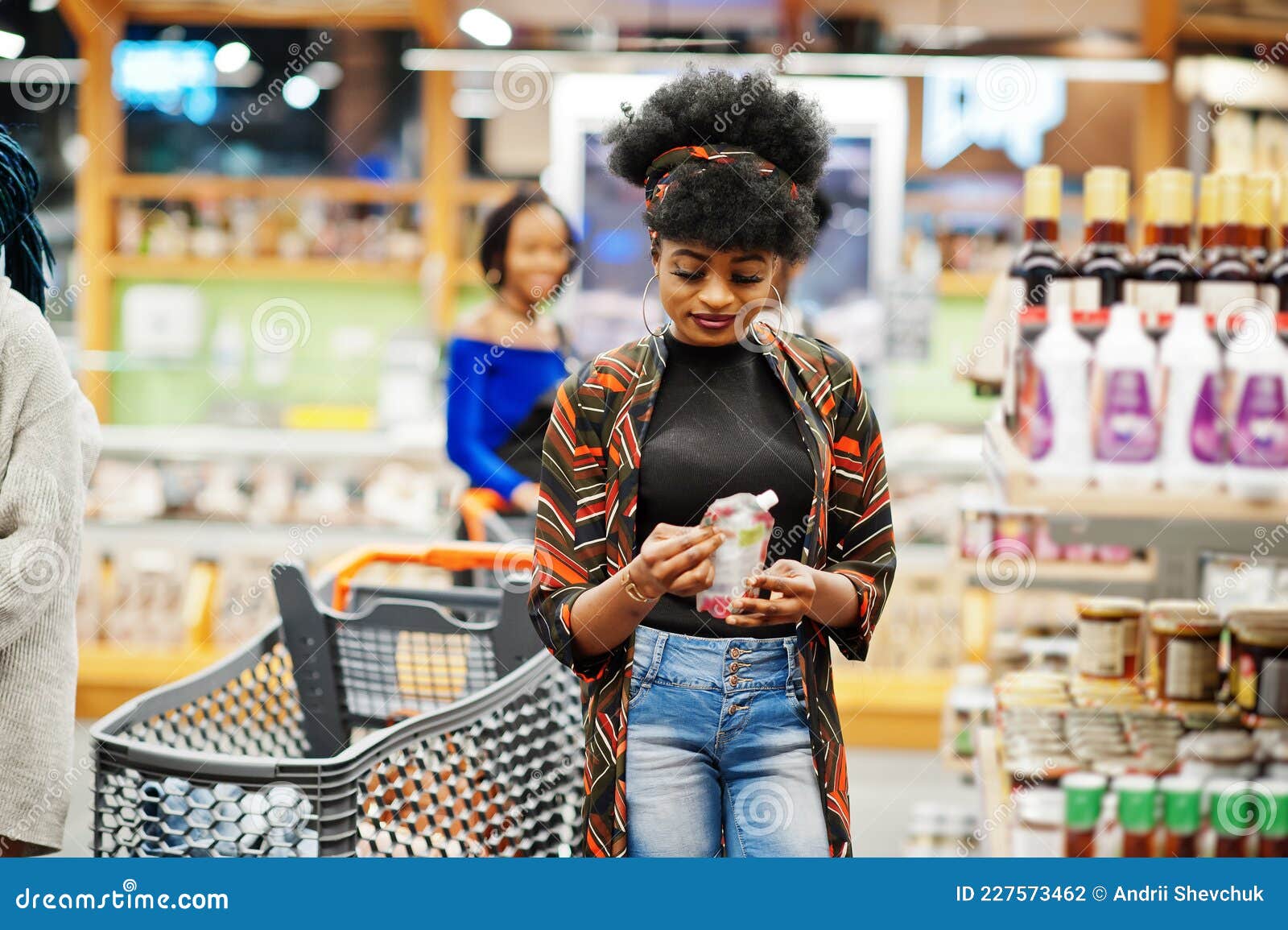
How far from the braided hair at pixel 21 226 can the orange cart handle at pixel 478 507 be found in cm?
115

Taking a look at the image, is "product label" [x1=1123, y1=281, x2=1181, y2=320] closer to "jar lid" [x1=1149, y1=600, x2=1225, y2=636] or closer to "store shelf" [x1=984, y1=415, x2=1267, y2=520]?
"store shelf" [x1=984, y1=415, x2=1267, y2=520]

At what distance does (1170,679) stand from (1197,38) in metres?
3.75

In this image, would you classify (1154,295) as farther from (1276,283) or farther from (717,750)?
(717,750)

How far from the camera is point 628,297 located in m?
5.66

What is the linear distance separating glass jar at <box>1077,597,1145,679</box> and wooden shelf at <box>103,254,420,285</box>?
367 cm

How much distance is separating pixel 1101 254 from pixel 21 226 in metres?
1.94

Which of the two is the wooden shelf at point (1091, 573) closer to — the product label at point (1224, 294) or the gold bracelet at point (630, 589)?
the product label at point (1224, 294)

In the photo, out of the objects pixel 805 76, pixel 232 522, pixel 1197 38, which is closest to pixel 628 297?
pixel 805 76

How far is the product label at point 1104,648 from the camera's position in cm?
306

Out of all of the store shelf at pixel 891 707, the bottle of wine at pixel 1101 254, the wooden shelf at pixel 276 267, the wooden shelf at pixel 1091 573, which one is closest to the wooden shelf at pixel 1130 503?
the bottle of wine at pixel 1101 254

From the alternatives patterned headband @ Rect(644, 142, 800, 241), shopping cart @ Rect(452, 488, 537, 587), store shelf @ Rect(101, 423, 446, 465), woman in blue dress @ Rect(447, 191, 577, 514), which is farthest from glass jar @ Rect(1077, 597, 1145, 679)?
store shelf @ Rect(101, 423, 446, 465)

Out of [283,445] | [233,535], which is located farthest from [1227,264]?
[233,535]

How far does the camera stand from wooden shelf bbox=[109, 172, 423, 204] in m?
5.93

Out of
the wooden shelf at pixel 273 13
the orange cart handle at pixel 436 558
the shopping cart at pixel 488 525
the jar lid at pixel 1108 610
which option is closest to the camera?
the orange cart handle at pixel 436 558
